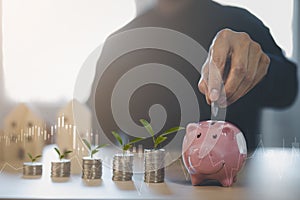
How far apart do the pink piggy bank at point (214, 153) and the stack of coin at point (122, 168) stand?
0.39ft

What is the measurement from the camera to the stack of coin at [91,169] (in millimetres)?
826

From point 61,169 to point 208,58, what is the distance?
0.47 meters

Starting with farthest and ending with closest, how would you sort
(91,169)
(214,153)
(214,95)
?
(214,95) → (91,169) → (214,153)

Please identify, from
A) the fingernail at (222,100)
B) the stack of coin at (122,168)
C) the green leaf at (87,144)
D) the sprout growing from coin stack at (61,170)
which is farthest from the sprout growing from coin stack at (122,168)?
the fingernail at (222,100)

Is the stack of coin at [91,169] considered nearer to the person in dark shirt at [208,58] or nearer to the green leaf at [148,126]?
the green leaf at [148,126]

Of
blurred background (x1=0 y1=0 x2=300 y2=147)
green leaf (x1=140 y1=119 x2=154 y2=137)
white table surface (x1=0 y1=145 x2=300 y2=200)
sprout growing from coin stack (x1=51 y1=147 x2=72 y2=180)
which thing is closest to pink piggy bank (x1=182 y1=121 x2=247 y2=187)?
white table surface (x1=0 y1=145 x2=300 y2=200)

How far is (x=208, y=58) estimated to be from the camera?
42.3 inches

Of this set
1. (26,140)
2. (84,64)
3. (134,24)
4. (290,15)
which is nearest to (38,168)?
(26,140)

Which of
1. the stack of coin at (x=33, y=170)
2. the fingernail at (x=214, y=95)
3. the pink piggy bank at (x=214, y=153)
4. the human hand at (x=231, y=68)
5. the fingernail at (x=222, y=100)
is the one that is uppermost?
the human hand at (x=231, y=68)

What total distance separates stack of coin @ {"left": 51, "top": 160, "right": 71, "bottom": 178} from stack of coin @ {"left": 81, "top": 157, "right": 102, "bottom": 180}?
40 mm

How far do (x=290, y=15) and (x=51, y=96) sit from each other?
26.3 inches

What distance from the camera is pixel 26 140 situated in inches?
42.2

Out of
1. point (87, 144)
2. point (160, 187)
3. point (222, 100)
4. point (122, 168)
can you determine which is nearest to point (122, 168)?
point (122, 168)

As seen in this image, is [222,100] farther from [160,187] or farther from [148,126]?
[160,187]
